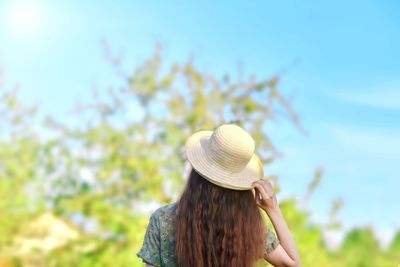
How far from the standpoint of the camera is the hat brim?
1667 mm

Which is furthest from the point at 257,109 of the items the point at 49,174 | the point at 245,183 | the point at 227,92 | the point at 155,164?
the point at 245,183

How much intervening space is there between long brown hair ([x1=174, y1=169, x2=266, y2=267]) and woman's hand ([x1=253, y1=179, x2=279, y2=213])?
8 cm

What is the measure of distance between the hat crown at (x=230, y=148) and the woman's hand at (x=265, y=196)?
7 cm

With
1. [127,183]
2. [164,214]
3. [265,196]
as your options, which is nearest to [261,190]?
[265,196]

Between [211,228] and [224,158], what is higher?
[224,158]

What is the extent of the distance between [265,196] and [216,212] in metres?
0.16

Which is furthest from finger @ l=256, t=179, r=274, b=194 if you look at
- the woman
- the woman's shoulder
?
the woman's shoulder

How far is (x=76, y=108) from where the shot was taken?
5000mm

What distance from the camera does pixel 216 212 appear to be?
5.48 feet

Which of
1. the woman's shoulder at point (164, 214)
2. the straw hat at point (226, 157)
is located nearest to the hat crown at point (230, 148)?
the straw hat at point (226, 157)

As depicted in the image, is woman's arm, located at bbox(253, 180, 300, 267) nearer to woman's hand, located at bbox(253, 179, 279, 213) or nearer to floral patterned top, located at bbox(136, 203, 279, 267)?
woman's hand, located at bbox(253, 179, 279, 213)

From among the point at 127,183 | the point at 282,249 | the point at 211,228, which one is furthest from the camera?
the point at 127,183

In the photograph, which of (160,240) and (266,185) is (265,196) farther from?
(160,240)

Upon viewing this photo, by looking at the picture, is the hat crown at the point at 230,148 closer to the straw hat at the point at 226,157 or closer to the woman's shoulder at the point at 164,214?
the straw hat at the point at 226,157
